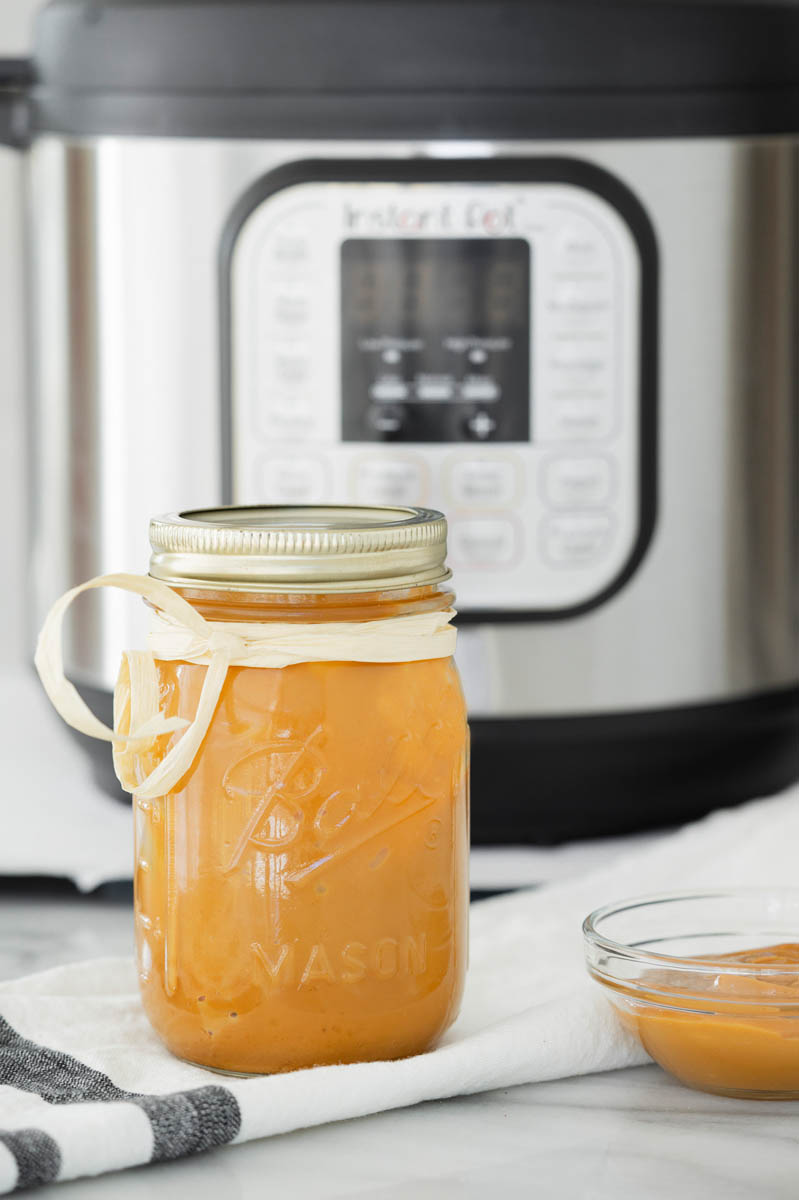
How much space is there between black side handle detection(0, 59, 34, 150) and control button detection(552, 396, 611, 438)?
0.30m

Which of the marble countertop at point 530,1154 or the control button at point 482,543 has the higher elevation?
the control button at point 482,543

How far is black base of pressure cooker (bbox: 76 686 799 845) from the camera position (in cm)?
75

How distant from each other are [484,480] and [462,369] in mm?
50

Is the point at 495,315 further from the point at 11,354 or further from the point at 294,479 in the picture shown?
the point at 11,354

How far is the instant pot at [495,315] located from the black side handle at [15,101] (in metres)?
0.02

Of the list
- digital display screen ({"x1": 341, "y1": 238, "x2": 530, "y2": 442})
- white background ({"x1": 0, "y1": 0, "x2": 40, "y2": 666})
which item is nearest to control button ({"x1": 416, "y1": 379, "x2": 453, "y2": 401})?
digital display screen ({"x1": 341, "y1": 238, "x2": 530, "y2": 442})

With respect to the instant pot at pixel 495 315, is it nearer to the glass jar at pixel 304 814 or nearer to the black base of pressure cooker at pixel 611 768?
the black base of pressure cooker at pixel 611 768

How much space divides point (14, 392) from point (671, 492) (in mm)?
564

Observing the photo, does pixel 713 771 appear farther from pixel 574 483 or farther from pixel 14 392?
pixel 14 392

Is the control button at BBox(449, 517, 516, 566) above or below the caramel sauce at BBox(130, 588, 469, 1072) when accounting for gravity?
above

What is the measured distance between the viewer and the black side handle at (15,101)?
0.78 metres

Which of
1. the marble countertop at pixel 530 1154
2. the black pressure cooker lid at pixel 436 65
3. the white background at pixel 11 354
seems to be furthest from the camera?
the white background at pixel 11 354

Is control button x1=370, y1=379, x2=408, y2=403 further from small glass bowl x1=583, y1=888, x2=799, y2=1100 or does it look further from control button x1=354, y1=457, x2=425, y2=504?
small glass bowl x1=583, y1=888, x2=799, y2=1100

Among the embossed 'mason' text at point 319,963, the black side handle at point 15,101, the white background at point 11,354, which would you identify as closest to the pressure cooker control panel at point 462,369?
the black side handle at point 15,101
